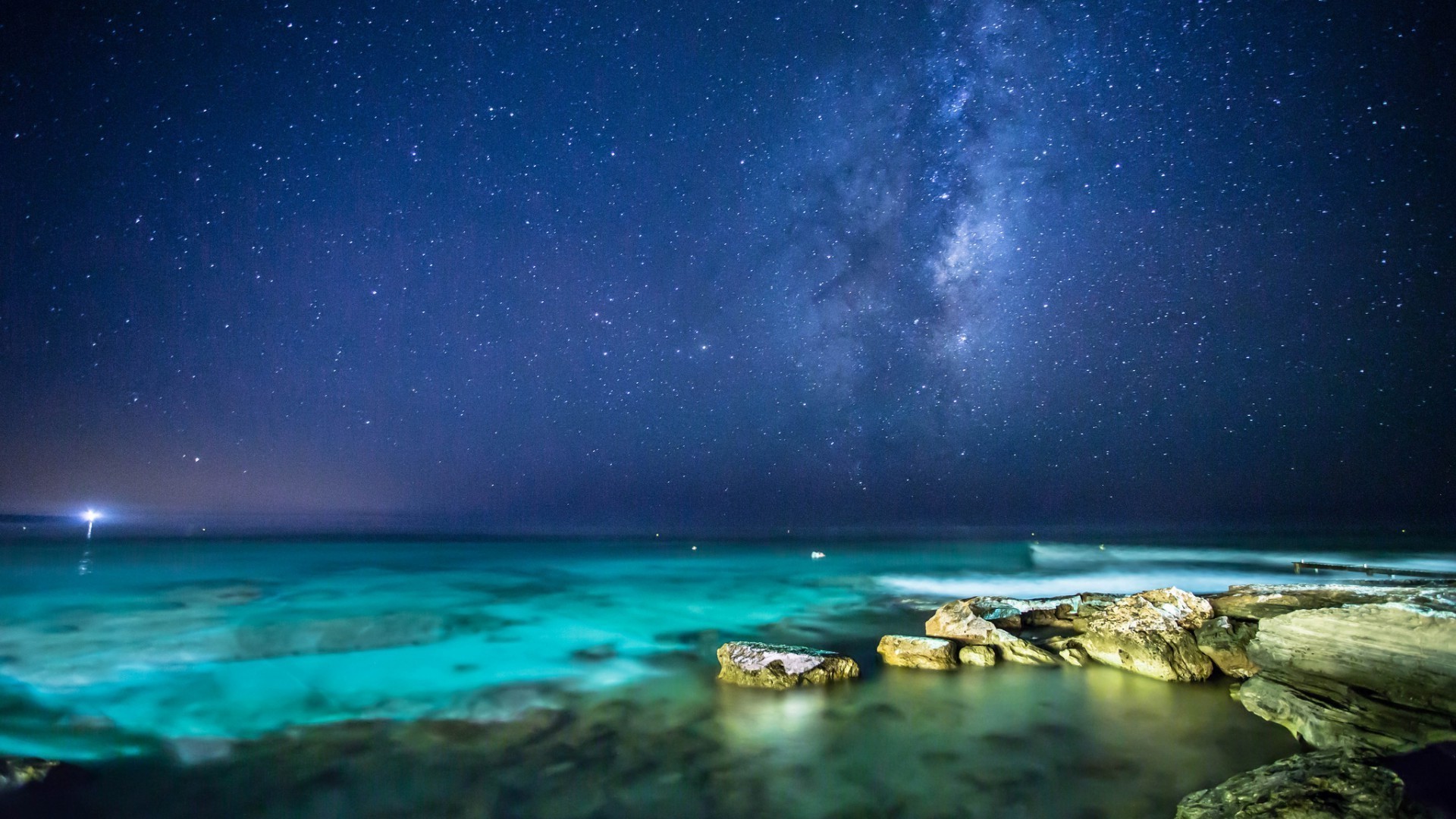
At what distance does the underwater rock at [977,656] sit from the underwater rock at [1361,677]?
2.52 m

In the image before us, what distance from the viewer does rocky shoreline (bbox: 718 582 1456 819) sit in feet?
12.1

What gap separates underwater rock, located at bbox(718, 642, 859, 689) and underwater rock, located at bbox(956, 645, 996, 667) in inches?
54.1

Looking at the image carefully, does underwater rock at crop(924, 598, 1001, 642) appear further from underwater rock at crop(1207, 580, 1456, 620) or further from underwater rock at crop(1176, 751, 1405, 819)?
underwater rock at crop(1176, 751, 1405, 819)

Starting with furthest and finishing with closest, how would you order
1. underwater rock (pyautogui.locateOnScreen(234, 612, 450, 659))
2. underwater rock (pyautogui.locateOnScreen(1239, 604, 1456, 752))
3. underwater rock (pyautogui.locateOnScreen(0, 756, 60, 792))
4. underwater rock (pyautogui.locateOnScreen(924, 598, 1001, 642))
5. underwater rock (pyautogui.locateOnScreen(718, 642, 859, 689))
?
underwater rock (pyautogui.locateOnScreen(234, 612, 450, 659)) → underwater rock (pyautogui.locateOnScreen(924, 598, 1001, 642)) → underwater rock (pyautogui.locateOnScreen(718, 642, 859, 689)) → underwater rock (pyautogui.locateOnScreen(1239, 604, 1456, 752)) → underwater rock (pyautogui.locateOnScreen(0, 756, 60, 792))

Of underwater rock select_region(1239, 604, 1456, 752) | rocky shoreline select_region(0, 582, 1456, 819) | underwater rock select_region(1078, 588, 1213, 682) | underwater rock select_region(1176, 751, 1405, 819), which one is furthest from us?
underwater rock select_region(1078, 588, 1213, 682)

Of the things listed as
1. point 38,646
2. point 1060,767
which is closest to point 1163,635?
point 1060,767

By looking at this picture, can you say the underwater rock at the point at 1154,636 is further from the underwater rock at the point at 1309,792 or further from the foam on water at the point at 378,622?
the foam on water at the point at 378,622

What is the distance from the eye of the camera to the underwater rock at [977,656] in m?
7.97

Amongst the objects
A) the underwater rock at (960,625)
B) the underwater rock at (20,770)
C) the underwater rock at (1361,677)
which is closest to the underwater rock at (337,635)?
the underwater rock at (20,770)

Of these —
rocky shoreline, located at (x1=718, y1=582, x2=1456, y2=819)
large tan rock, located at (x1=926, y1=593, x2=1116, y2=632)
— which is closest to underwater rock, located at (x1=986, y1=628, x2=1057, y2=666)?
rocky shoreline, located at (x1=718, y1=582, x2=1456, y2=819)

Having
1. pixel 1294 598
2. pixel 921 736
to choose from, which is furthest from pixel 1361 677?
Result: pixel 1294 598

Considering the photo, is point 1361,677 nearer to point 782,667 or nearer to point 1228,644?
point 1228,644

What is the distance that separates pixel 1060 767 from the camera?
17.1 ft

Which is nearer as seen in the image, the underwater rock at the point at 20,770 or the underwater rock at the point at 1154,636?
the underwater rock at the point at 20,770
